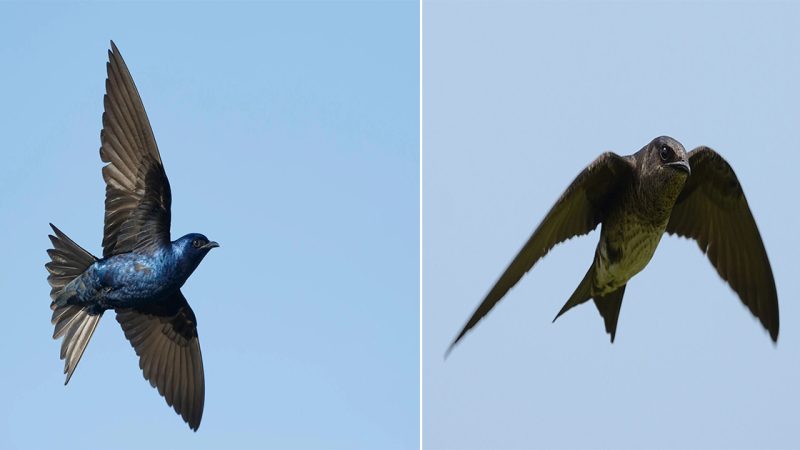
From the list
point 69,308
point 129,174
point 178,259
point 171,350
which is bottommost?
point 171,350

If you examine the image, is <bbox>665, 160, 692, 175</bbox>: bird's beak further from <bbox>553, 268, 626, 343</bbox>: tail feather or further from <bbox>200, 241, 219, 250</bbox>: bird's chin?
<bbox>200, 241, 219, 250</bbox>: bird's chin

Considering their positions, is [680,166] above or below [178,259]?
above

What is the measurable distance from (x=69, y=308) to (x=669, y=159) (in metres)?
3.65

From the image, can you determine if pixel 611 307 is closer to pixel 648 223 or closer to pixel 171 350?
pixel 648 223

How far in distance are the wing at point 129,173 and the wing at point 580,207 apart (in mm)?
2425

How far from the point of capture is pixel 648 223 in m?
5.67

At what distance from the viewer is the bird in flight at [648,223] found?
18.1ft

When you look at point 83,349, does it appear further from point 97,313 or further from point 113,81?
point 113,81

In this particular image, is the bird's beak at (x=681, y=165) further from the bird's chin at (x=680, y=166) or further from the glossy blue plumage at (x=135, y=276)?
the glossy blue plumage at (x=135, y=276)

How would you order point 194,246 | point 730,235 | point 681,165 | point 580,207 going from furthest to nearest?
point 194,246 < point 730,235 < point 580,207 < point 681,165

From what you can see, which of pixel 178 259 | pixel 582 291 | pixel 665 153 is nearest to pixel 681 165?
pixel 665 153

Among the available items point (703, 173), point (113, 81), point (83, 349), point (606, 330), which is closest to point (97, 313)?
point (83, 349)

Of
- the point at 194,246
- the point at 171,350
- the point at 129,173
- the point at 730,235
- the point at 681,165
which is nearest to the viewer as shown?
the point at 681,165

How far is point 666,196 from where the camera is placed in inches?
219
